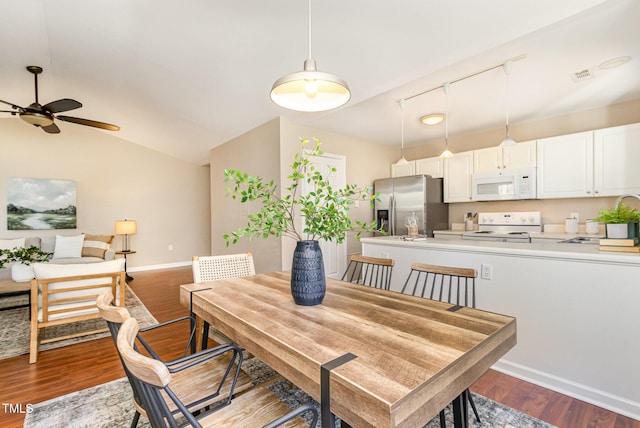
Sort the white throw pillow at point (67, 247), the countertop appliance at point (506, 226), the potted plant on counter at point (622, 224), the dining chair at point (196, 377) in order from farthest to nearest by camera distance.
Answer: the white throw pillow at point (67, 247) → the countertop appliance at point (506, 226) → the potted plant on counter at point (622, 224) → the dining chair at point (196, 377)

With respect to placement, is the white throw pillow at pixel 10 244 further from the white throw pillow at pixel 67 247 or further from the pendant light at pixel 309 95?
the pendant light at pixel 309 95

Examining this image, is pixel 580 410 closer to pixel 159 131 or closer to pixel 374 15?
pixel 374 15

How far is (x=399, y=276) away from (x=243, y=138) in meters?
3.25

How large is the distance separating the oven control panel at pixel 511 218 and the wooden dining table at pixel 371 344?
3435mm

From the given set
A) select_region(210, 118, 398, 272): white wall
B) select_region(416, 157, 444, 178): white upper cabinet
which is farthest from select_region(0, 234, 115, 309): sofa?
select_region(416, 157, 444, 178): white upper cabinet

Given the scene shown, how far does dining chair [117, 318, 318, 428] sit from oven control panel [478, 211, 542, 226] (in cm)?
414

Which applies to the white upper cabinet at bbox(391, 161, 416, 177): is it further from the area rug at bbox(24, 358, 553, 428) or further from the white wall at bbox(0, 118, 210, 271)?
the white wall at bbox(0, 118, 210, 271)

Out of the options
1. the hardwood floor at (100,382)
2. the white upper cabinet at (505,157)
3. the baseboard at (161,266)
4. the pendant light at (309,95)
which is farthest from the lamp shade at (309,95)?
the baseboard at (161,266)

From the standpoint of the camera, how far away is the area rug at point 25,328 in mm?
2688

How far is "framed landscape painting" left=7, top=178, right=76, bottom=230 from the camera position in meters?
5.23

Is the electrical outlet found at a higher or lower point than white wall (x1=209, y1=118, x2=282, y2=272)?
lower

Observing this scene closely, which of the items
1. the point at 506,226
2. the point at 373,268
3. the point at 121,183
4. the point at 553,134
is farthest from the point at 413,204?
the point at 121,183

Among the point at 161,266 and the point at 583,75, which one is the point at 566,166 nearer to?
the point at 583,75

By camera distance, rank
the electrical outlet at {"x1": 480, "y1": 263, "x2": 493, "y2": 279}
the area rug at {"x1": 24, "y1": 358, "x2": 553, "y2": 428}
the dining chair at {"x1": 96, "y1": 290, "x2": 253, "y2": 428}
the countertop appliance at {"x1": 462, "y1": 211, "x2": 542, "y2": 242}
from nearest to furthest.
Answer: the dining chair at {"x1": 96, "y1": 290, "x2": 253, "y2": 428}
the area rug at {"x1": 24, "y1": 358, "x2": 553, "y2": 428}
the electrical outlet at {"x1": 480, "y1": 263, "x2": 493, "y2": 279}
the countertop appliance at {"x1": 462, "y1": 211, "x2": 542, "y2": 242}
